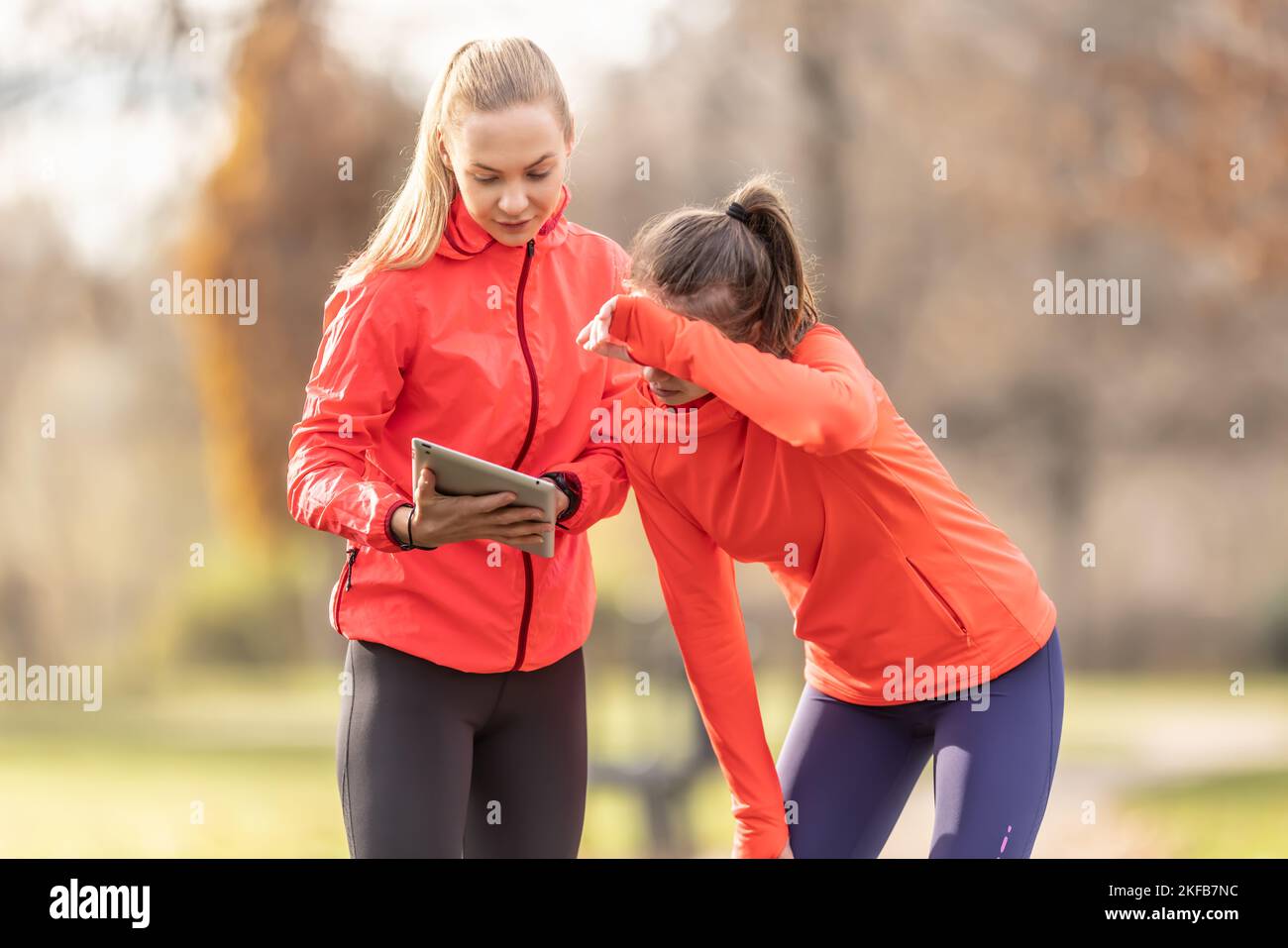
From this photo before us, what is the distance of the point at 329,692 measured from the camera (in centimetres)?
837

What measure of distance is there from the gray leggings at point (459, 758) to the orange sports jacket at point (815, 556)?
0.94 feet

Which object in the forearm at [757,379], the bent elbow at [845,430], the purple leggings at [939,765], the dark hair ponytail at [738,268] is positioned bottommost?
the purple leggings at [939,765]

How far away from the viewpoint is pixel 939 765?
2242 mm

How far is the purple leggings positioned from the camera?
2193mm

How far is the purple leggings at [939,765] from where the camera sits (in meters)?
2.19

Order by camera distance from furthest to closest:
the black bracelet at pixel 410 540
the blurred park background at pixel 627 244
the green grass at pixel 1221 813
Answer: the blurred park background at pixel 627 244 < the green grass at pixel 1221 813 < the black bracelet at pixel 410 540

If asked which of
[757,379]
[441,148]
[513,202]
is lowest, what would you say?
[757,379]

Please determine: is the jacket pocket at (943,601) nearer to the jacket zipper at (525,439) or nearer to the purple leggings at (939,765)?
the purple leggings at (939,765)

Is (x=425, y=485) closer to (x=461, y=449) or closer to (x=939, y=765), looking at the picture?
(x=461, y=449)

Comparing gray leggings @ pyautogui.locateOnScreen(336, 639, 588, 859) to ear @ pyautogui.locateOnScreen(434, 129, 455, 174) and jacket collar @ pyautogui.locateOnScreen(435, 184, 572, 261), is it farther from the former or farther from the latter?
ear @ pyautogui.locateOnScreen(434, 129, 455, 174)

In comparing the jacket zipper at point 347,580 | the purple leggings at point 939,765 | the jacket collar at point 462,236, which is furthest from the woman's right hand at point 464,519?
the purple leggings at point 939,765

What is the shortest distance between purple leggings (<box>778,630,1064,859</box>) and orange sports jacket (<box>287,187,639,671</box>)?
A: 1.70 feet

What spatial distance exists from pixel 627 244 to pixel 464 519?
5509mm

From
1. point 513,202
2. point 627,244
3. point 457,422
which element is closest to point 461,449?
point 457,422
